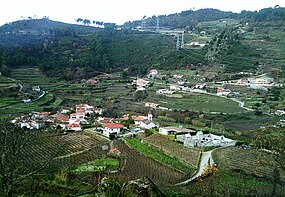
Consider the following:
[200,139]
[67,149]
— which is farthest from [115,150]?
[200,139]

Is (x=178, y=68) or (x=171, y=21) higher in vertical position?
(x=171, y=21)

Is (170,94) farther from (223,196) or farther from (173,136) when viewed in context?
(223,196)

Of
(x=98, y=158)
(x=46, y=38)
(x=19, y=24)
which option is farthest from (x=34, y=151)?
(x=19, y=24)

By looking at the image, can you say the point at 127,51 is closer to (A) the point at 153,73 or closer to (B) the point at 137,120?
(A) the point at 153,73

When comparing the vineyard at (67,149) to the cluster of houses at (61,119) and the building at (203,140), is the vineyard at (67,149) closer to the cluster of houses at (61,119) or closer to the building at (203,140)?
the cluster of houses at (61,119)

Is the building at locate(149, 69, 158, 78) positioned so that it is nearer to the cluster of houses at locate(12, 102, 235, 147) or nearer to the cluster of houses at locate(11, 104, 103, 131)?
the cluster of houses at locate(12, 102, 235, 147)

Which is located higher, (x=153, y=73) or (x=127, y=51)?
(x=127, y=51)

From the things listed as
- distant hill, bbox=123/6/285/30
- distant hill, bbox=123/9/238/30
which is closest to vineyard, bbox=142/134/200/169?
distant hill, bbox=123/6/285/30
